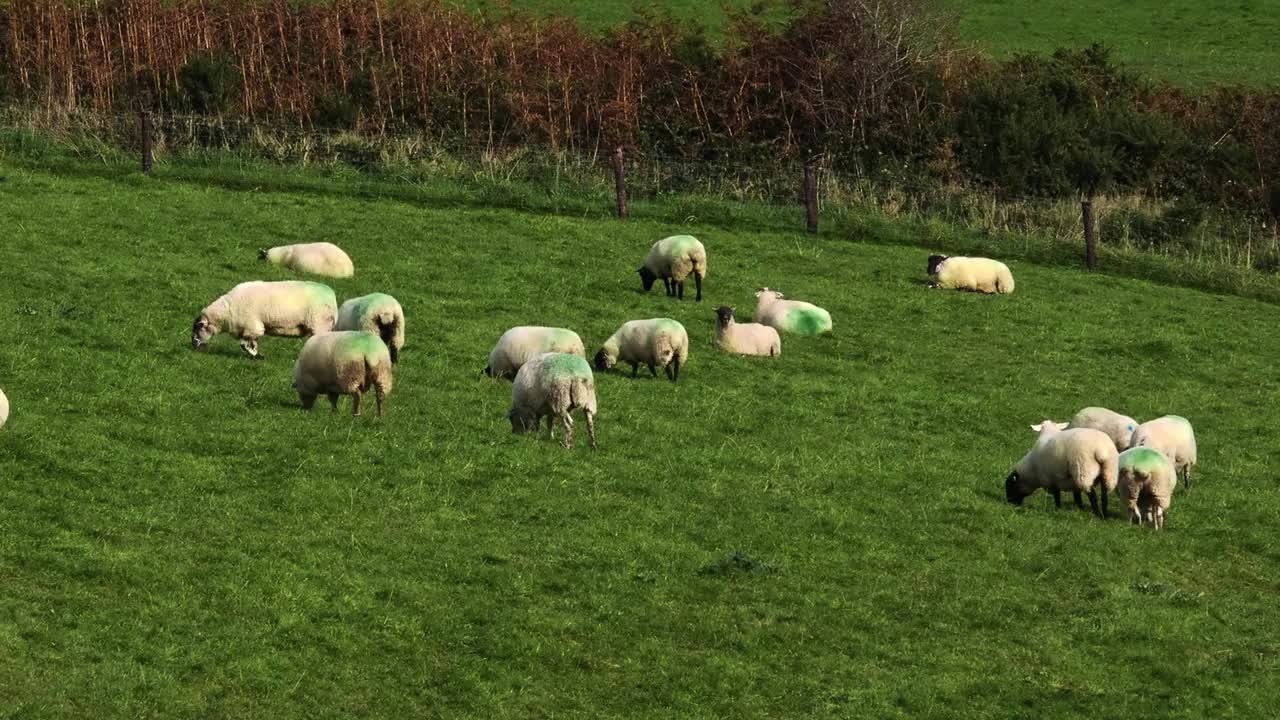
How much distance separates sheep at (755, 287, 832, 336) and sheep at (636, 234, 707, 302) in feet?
5.33

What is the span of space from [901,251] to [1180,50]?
32.9 m

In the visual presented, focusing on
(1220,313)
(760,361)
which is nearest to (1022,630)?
(760,361)

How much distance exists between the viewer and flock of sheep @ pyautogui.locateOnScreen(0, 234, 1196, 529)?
19.1 meters

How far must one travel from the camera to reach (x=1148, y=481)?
18.9 m

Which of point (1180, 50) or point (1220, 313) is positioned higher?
point (1180, 50)

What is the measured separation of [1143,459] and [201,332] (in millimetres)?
11734

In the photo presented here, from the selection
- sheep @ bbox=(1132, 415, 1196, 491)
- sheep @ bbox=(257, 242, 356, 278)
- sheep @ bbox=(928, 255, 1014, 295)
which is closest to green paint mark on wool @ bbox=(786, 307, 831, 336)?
sheep @ bbox=(928, 255, 1014, 295)

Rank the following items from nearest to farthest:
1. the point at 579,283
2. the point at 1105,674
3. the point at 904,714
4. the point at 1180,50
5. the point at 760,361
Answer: the point at 904,714, the point at 1105,674, the point at 760,361, the point at 579,283, the point at 1180,50

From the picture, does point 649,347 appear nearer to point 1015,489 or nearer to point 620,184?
point 1015,489

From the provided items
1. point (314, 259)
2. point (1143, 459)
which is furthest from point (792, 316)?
point (1143, 459)

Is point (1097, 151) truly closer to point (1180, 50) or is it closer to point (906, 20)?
point (906, 20)

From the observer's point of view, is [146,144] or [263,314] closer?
[263,314]

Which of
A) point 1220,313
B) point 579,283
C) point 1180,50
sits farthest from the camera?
point 1180,50

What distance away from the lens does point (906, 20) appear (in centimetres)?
4678
